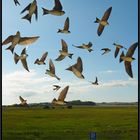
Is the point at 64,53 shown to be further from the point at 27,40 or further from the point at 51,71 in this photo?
the point at 27,40

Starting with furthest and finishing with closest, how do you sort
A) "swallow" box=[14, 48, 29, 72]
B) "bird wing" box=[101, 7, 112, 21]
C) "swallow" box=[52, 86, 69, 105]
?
"bird wing" box=[101, 7, 112, 21]
"swallow" box=[14, 48, 29, 72]
"swallow" box=[52, 86, 69, 105]

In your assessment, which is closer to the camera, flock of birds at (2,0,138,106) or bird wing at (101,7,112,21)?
flock of birds at (2,0,138,106)

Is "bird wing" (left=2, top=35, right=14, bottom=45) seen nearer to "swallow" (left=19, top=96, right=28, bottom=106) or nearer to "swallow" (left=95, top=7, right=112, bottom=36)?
"swallow" (left=19, top=96, right=28, bottom=106)

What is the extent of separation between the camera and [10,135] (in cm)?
690

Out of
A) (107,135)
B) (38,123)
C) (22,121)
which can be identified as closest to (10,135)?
(107,135)

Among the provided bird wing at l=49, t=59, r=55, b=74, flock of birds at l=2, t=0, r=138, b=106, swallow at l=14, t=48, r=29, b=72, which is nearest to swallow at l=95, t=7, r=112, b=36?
flock of birds at l=2, t=0, r=138, b=106

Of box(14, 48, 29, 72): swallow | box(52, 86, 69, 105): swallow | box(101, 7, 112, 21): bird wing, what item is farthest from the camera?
box(101, 7, 112, 21): bird wing

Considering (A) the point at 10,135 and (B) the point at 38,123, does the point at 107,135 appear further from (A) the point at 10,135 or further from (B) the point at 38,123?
(B) the point at 38,123

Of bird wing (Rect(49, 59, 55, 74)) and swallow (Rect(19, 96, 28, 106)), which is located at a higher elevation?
bird wing (Rect(49, 59, 55, 74))

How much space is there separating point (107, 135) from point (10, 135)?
154 centimetres

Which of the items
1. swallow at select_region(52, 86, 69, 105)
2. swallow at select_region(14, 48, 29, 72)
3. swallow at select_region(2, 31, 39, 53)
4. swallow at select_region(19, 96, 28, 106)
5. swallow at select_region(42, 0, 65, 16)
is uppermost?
swallow at select_region(42, 0, 65, 16)

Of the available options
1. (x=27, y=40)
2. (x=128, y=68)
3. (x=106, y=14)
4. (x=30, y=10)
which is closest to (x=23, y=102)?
(x=27, y=40)

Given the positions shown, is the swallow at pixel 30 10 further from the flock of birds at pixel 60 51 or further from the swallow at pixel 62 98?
the swallow at pixel 62 98

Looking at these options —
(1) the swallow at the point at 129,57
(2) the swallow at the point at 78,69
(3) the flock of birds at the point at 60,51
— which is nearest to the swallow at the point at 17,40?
(3) the flock of birds at the point at 60,51
